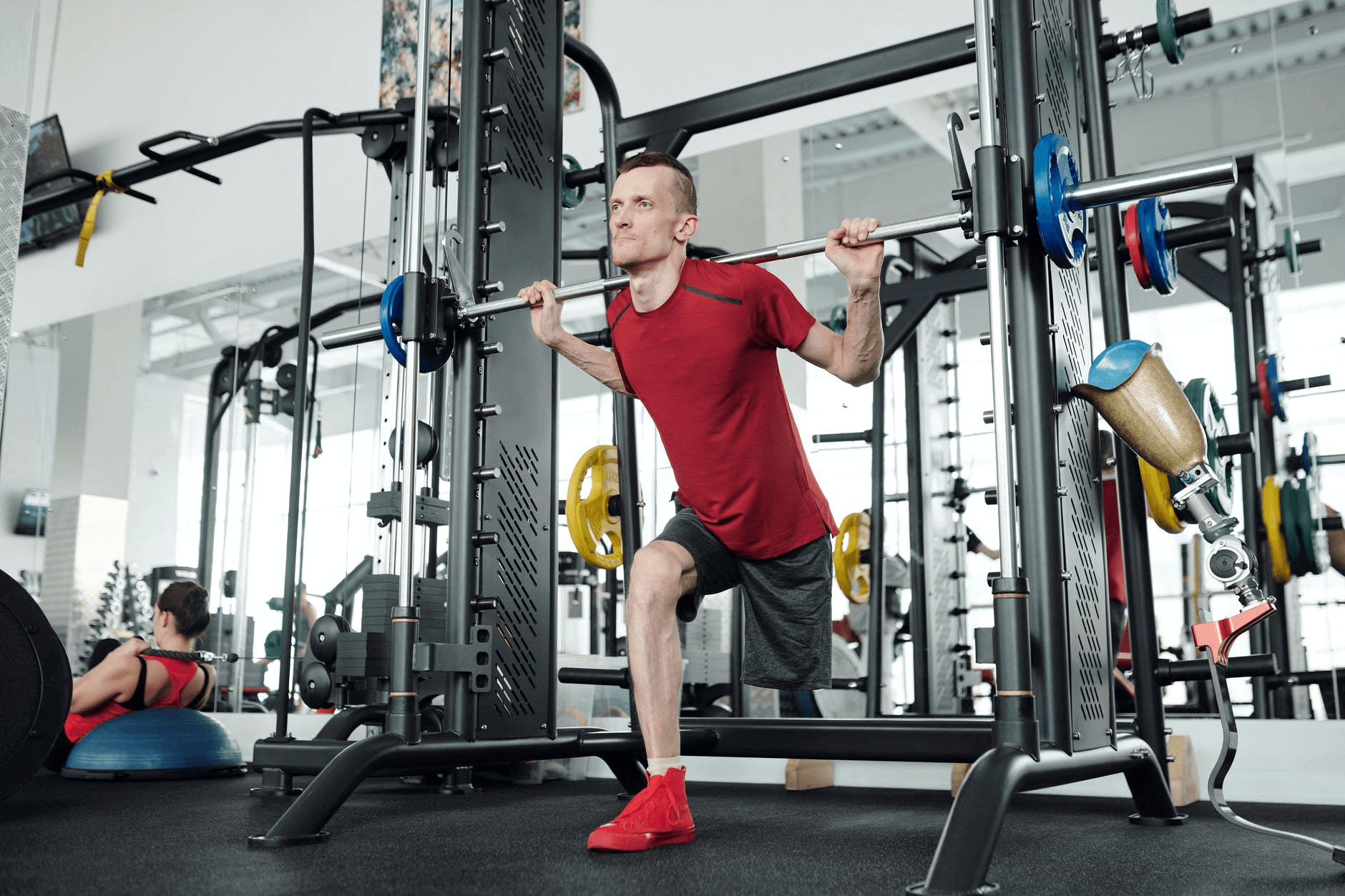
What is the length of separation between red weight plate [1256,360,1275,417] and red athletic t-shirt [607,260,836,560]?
2.00 m

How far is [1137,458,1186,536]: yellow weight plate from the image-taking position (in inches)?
100

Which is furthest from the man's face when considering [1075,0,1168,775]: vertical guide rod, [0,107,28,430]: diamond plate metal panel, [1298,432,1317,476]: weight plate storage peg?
[1298,432,1317,476]: weight plate storage peg

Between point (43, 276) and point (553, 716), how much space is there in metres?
5.65

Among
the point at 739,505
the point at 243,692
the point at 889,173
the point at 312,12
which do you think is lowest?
the point at 243,692

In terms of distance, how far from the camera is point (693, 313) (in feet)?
7.00

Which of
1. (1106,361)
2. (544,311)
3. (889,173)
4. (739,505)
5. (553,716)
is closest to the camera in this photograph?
(1106,361)

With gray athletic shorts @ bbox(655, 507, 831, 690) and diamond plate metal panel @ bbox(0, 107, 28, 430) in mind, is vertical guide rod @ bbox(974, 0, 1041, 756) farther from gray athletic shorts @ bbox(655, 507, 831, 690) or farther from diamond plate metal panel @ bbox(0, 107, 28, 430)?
diamond plate metal panel @ bbox(0, 107, 28, 430)

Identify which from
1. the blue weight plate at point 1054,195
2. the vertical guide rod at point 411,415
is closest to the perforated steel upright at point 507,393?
the vertical guide rod at point 411,415

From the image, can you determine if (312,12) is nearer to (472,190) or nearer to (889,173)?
(889,173)

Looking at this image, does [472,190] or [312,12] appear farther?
[312,12]

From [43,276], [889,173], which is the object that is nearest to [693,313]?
[889,173]

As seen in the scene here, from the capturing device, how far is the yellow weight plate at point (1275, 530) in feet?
10.8

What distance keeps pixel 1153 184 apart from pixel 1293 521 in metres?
1.91

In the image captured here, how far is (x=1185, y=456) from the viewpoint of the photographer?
5.82 feet
